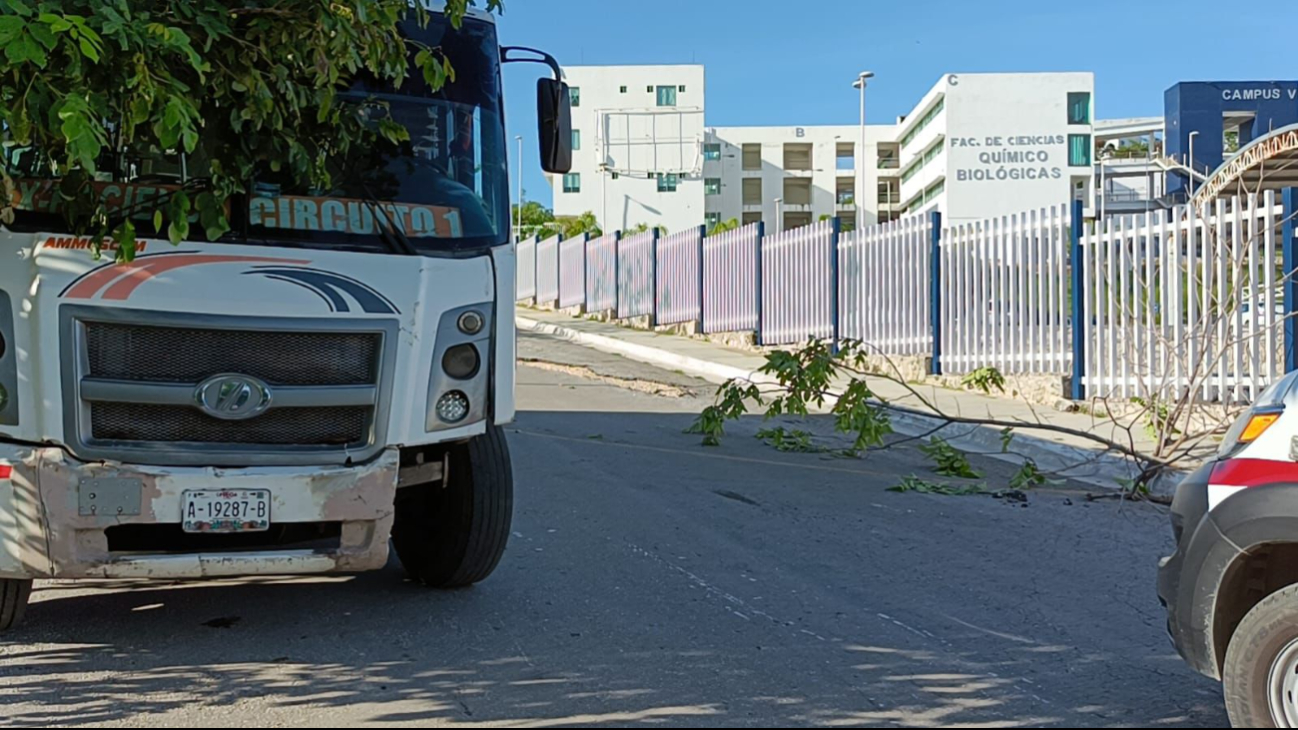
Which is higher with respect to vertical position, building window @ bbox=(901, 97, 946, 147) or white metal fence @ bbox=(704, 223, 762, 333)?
building window @ bbox=(901, 97, 946, 147)

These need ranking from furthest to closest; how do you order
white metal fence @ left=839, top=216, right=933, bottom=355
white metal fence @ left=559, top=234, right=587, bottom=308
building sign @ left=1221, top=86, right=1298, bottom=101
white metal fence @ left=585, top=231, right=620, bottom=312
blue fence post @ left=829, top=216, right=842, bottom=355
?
building sign @ left=1221, top=86, right=1298, bottom=101 → white metal fence @ left=559, top=234, right=587, bottom=308 → white metal fence @ left=585, top=231, right=620, bottom=312 → blue fence post @ left=829, top=216, right=842, bottom=355 → white metal fence @ left=839, top=216, right=933, bottom=355

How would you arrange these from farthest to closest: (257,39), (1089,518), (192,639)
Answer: (1089,518)
(192,639)
(257,39)

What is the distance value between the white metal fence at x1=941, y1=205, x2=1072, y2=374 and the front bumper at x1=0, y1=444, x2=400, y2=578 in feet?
33.4

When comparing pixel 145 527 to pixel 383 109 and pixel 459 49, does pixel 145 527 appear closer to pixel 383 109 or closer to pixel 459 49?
pixel 383 109

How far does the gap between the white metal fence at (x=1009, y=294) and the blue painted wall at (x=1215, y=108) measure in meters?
25.7

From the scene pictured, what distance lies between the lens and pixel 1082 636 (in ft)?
17.8

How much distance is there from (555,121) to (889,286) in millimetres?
11589

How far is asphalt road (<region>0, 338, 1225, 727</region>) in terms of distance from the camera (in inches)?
174

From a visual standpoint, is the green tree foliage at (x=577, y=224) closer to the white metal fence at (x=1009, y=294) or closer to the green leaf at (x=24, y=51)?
the white metal fence at (x=1009, y=294)

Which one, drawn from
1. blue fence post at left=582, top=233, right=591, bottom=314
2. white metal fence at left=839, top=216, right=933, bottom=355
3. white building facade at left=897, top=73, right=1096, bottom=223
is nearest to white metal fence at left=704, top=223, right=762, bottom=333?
white metal fence at left=839, top=216, right=933, bottom=355

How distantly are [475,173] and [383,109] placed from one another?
51 centimetres

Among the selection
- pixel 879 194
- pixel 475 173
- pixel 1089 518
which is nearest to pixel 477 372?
pixel 475 173

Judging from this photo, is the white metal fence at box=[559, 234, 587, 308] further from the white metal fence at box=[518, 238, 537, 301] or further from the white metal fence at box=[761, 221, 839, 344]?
the white metal fence at box=[761, 221, 839, 344]

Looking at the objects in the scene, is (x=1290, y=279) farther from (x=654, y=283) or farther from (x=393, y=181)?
(x=654, y=283)
